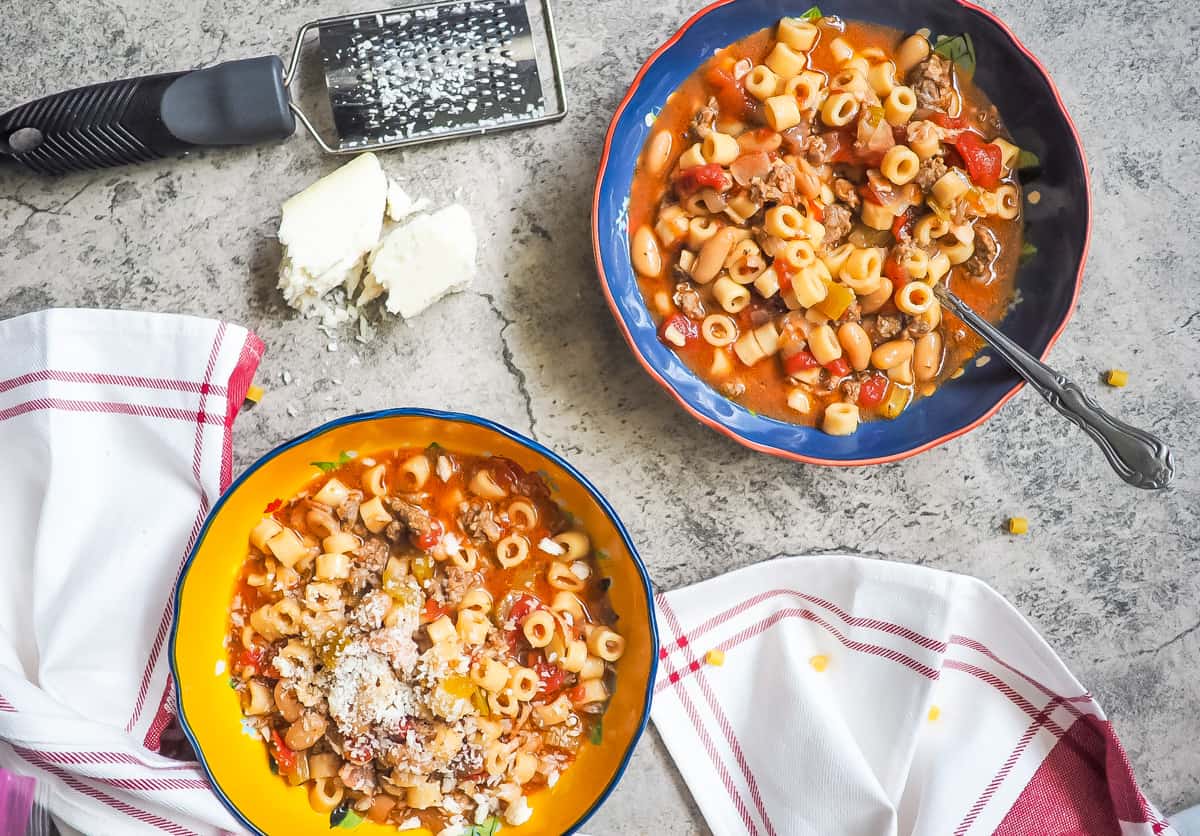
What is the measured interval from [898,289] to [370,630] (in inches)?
71.6

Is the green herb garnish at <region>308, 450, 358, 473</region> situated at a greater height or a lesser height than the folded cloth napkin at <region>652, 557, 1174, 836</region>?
greater

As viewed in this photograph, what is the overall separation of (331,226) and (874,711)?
219 cm

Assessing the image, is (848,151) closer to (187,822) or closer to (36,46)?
(36,46)

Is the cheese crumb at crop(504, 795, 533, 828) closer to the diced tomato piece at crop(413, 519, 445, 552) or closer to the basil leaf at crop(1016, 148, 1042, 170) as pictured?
the diced tomato piece at crop(413, 519, 445, 552)

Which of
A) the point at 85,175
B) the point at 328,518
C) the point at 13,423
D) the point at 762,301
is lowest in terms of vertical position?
the point at 328,518

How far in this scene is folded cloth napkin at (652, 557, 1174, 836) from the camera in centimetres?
278

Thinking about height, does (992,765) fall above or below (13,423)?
below

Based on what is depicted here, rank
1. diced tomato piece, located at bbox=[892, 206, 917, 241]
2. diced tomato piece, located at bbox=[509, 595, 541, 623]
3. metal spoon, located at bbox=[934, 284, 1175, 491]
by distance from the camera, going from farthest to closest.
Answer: diced tomato piece, located at bbox=[892, 206, 917, 241]
diced tomato piece, located at bbox=[509, 595, 541, 623]
metal spoon, located at bbox=[934, 284, 1175, 491]

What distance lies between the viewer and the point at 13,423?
266 centimetres

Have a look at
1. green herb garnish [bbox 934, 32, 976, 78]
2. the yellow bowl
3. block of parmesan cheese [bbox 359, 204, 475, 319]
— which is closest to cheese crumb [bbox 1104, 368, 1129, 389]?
green herb garnish [bbox 934, 32, 976, 78]

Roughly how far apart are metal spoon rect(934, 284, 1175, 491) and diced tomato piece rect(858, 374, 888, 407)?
0.32 meters

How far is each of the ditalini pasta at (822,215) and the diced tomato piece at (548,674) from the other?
0.96 meters

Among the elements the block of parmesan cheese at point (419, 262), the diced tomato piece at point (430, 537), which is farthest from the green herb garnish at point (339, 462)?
the block of parmesan cheese at point (419, 262)

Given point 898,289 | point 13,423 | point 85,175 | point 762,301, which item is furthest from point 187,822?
point 898,289
